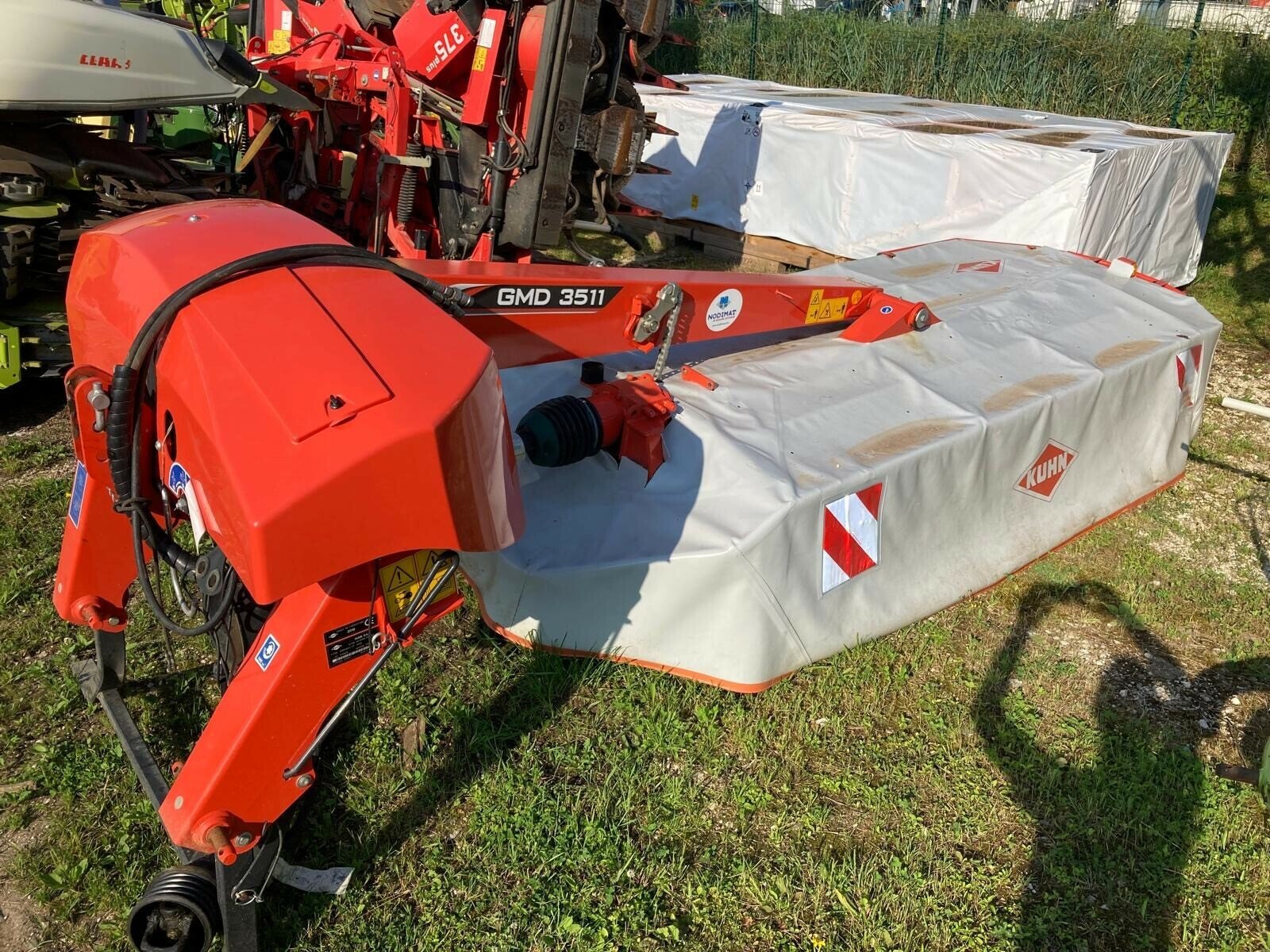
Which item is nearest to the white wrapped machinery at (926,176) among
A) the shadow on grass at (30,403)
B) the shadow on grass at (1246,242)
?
the shadow on grass at (1246,242)

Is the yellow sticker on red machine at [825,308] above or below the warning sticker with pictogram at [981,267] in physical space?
below

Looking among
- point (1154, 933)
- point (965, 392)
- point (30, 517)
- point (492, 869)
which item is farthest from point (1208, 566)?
point (30, 517)

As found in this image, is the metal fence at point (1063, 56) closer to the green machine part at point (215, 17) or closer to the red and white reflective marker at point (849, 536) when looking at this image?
the green machine part at point (215, 17)

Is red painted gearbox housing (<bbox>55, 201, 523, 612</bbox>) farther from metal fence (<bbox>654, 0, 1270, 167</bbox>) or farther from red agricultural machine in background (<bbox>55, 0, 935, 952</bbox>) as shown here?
metal fence (<bbox>654, 0, 1270, 167</bbox>)

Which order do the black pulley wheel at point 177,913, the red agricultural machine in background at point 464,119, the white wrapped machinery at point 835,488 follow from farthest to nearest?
the red agricultural machine in background at point 464,119 → the white wrapped machinery at point 835,488 → the black pulley wheel at point 177,913

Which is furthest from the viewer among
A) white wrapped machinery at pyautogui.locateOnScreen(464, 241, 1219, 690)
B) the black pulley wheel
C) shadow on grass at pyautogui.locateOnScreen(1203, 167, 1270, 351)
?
shadow on grass at pyautogui.locateOnScreen(1203, 167, 1270, 351)

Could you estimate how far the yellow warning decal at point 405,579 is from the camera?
1968 millimetres

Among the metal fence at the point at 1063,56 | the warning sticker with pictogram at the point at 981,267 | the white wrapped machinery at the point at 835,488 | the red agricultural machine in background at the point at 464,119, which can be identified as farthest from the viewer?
the metal fence at the point at 1063,56

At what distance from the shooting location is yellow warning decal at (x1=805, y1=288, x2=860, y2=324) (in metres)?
3.76

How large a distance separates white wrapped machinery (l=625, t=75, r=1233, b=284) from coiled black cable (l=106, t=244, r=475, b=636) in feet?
17.2

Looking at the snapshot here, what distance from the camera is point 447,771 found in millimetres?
2795

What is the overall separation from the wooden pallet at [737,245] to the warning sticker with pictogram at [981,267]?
105 inches

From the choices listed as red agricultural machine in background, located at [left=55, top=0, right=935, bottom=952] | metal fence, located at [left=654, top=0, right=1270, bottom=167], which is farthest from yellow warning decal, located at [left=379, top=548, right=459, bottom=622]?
metal fence, located at [left=654, top=0, right=1270, bottom=167]

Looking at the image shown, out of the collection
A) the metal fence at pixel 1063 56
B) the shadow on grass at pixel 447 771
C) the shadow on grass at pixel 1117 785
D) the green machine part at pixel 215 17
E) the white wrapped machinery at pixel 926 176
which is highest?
the metal fence at pixel 1063 56
